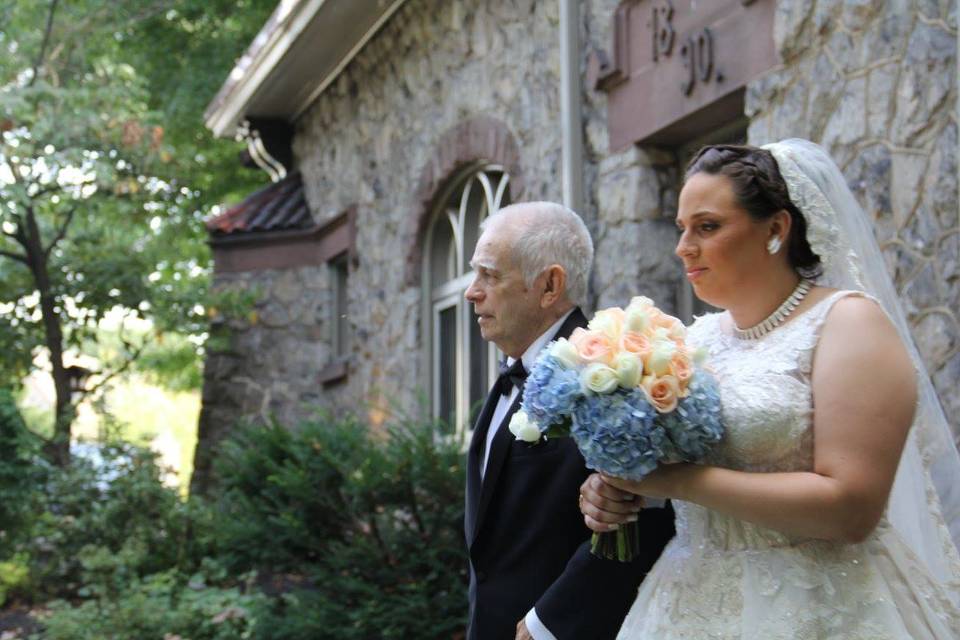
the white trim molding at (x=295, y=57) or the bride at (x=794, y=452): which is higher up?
the white trim molding at (x=295, y=57)

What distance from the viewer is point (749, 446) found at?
2775mm

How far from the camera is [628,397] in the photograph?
2.70 meters

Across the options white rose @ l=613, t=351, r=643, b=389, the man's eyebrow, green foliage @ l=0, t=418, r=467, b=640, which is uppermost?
the man's eyebrow

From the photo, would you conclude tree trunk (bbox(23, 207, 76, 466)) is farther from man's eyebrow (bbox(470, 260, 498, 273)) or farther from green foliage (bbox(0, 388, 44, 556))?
man's eyebrow (bbox(470, 260, 498, 273))

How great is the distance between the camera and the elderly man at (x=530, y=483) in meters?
3.17

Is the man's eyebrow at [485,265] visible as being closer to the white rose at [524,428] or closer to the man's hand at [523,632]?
the white rose at [524,428]

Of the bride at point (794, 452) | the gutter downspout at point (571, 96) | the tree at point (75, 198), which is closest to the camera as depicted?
the bride at point (794, 452)

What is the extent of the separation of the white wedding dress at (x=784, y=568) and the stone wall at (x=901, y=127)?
6.66ft

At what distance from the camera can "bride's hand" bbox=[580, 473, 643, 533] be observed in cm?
288

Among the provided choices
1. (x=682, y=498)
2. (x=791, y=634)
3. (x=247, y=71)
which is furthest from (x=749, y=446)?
(x=247, y=71)

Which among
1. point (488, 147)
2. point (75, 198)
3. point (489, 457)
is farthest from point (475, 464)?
point (75, 198)

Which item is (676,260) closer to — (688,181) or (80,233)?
(688,181)

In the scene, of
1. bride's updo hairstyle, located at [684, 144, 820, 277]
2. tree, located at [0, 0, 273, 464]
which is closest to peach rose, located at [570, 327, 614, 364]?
bride's updo hairstyle, located at [684, 144, 820, 277]

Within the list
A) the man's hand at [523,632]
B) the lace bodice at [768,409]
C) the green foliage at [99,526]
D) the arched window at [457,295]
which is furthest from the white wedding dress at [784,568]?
the green foliage at [99,526]
